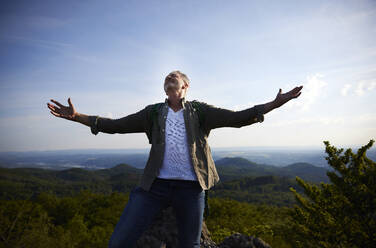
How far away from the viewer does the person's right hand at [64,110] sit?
2.98 meters

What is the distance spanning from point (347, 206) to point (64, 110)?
701 inches

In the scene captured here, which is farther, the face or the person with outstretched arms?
the face

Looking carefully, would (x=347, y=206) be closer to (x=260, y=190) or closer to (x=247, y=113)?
(x=247, y=113)

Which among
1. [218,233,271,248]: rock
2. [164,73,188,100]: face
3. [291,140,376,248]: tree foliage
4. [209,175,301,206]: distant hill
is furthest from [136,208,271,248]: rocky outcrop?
[209,175,301,206]: distant hill

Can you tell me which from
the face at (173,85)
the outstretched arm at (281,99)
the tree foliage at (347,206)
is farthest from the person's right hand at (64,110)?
the tree foliage at (347,206)

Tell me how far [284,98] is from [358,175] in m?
15.7

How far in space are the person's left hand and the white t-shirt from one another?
118 centimetres

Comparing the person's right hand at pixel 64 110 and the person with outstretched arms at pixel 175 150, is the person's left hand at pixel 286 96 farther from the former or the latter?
the person's right hand at pixel 64 110

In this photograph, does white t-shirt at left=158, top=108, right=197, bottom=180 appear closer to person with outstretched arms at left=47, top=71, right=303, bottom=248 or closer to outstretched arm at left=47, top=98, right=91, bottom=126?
person with outstretched arms at left=47, top=71, right=303, bottom=248

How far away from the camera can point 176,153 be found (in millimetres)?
2650

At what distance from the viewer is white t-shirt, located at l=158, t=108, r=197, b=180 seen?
2.56 meters

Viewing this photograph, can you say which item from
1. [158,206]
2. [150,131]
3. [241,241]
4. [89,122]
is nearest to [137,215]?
[158,206]

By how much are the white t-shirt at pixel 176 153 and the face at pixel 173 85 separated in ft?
0.89

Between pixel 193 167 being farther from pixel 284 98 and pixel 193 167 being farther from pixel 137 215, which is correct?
pixel 284 98
